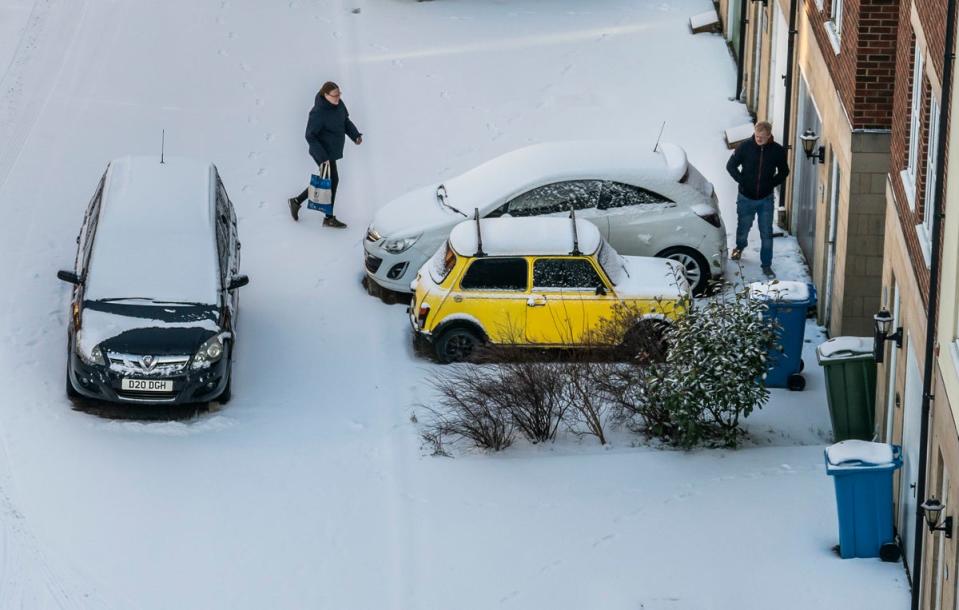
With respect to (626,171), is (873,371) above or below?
below

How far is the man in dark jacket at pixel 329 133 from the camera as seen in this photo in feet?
71.2

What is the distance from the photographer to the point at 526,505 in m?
16.1

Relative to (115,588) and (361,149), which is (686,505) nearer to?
(115,588)

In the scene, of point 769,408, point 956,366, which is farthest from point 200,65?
point 956,366

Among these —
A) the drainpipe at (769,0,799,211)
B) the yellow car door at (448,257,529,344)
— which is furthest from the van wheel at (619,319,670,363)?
the drainpipe at (769,0,799,211)

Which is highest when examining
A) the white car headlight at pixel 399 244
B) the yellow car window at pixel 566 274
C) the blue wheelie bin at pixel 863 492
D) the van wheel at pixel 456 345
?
the white car headlight at pixel 399 244

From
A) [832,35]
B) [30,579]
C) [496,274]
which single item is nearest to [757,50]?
[832,35]

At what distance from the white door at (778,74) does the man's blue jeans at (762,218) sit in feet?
7.91

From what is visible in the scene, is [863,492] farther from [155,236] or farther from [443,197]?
[155,236]

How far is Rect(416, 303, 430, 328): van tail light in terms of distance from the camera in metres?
18.6

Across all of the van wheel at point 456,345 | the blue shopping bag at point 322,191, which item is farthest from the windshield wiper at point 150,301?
the blue shopping bag at point 322,191

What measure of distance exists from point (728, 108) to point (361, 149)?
A: 5071 millimetres

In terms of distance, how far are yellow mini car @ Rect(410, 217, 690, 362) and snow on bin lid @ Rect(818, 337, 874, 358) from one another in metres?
1.92

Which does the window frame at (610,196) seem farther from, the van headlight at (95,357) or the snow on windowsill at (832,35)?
the van headlight at (95,357)
